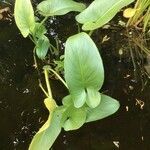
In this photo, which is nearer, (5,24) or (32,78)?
(32,78)

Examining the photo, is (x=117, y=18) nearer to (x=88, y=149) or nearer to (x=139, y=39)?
(x=139, y=39)

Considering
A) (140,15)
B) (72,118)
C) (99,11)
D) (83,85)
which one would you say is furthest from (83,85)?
(140,15)

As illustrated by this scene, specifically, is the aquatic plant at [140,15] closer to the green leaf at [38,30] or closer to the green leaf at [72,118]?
the green leaf at [38,30]

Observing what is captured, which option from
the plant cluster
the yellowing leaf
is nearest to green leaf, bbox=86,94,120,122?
the plant cluster

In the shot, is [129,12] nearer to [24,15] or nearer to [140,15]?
[140,15]

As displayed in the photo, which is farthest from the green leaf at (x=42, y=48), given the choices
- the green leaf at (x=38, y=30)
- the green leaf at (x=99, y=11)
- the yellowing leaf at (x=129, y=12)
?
the yellowing leaf at (x=129, y=12)

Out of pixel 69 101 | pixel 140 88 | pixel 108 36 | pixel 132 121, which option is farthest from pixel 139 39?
pixel 69 101

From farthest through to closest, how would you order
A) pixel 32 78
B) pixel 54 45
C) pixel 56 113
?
pixel 54 45, pixel 32 78, pixel 56 113
